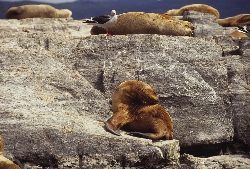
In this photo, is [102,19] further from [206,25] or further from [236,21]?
[236,21]

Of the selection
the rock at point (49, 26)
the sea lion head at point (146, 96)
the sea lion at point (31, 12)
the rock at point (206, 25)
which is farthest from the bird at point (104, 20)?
the sea lion at point (31, 12)

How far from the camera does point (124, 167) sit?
5172 mm

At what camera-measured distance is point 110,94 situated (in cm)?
719

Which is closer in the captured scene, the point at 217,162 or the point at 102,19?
the point at 217,162

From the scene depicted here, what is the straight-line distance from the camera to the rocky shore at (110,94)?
5.10m

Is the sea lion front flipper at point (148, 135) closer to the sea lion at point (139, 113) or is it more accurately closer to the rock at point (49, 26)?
the sea lion at point (139, 113)

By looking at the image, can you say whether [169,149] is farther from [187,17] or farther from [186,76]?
[187,17]

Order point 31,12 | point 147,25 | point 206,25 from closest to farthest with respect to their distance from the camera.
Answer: point 147,25 → point 206,25 → point 31,12

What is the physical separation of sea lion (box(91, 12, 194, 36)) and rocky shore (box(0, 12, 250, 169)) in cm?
89

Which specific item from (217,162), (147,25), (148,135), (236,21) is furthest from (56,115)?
(236,21)

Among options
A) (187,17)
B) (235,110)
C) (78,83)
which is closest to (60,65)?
(78,83)

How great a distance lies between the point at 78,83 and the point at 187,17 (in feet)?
20.2

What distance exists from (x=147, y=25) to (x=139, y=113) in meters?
3.69

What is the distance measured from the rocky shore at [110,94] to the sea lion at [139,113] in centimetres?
26
